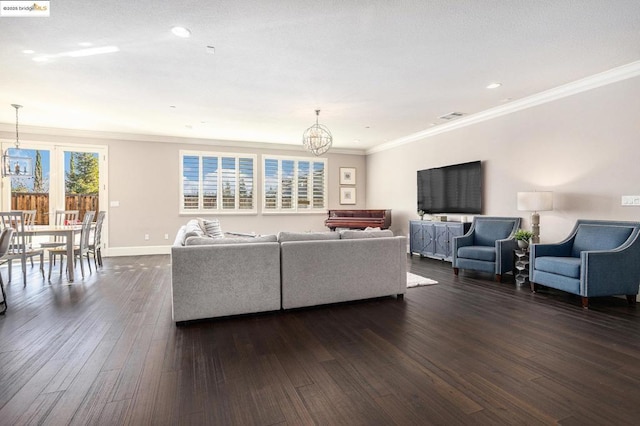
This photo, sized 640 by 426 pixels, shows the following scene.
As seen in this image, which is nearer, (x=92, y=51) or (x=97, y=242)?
(x=92, y=51)

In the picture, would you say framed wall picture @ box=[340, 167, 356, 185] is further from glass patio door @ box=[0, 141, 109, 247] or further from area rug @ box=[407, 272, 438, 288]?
glass patio door @ box=[0, 141, 109, 247]

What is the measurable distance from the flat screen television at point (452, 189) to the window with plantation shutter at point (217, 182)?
427 cm

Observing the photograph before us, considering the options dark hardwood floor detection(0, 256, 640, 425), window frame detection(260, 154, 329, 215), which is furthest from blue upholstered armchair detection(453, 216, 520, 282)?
window frame detection(260, 154, 329, 215)

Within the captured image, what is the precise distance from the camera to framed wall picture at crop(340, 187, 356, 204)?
9.45 metres

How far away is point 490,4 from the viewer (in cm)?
266

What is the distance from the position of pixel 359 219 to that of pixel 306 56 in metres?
5.00

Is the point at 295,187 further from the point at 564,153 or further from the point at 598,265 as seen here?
the point at 598,265

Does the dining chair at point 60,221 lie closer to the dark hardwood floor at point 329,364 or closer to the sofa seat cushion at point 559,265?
the dark hardwood floor at point 329,364

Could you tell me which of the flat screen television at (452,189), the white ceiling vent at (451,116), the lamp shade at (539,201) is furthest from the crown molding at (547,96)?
the lamp shade at (539,201)

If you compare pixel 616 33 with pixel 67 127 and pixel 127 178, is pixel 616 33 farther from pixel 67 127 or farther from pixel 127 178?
pixel 67 127

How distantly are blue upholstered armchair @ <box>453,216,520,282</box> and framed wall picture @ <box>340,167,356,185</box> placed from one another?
421 cm

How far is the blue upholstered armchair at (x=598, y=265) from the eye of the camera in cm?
357

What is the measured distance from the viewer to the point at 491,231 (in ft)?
17.9

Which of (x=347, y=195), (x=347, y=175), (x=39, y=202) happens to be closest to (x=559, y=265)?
(x=347, y=195)
